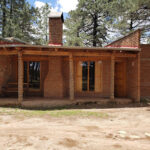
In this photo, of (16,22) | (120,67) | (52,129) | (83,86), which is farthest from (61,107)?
(16,22)

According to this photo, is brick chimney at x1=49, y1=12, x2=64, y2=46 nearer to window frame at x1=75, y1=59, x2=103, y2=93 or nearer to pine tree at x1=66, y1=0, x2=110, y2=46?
window frame at x1=75, y1=59, x2=103, y2=93

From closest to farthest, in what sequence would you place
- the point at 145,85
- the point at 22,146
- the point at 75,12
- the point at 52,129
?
the point at 22,146, the point at 52,129, the point at 145,85, the point at 75,12

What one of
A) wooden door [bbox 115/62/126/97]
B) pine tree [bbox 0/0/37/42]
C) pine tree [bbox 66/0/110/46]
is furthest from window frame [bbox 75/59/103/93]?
pine tree [bbox 0/0/37/42]

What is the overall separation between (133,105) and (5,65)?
297 inches

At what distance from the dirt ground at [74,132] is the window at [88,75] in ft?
10.5

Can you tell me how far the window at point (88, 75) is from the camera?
8.78m

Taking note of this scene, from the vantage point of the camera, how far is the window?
28.8 ft

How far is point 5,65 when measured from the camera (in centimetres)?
844

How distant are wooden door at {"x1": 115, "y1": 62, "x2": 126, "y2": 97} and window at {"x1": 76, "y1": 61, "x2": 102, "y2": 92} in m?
1.60

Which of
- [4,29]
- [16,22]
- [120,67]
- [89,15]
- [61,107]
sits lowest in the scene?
[61,107]

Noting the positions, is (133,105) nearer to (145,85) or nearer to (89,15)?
(145,85)

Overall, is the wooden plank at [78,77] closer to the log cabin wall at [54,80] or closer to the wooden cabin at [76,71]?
the wooden cabin at [76,71]

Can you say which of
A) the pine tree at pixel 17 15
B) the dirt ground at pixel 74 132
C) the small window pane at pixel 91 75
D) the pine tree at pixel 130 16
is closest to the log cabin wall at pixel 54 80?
the small window pane at pixel 91 75

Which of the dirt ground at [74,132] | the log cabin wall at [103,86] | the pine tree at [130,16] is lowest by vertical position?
the dirt ground at [74,132]
